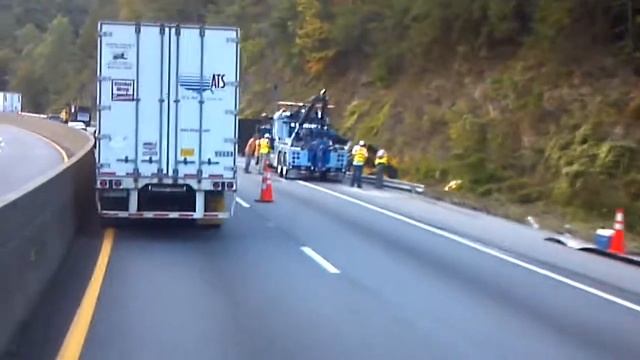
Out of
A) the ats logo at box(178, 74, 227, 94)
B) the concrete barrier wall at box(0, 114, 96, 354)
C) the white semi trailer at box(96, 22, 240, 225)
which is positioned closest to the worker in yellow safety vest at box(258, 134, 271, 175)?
the concrete barrier wall at box(0, 114, 96, 354)

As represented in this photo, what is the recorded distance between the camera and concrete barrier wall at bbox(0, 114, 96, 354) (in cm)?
1021

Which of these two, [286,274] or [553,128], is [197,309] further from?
[553,128]

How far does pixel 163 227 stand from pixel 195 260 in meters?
5.11

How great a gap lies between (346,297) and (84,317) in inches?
130

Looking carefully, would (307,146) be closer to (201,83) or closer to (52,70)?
(201,83)

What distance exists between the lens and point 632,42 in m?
38.5

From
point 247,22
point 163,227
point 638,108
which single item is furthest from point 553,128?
point 247,22

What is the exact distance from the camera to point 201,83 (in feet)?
66.3

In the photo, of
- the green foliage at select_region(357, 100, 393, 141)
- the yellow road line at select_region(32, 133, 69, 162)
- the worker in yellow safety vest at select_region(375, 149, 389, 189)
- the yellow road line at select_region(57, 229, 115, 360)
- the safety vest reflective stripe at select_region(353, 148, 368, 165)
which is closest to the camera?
the yellow road line at select_region(57, 229, 115, 360)

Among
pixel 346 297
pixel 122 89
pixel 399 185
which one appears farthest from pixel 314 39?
pixel 346 297

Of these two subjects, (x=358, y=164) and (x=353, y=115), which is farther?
(x=353, y=115)

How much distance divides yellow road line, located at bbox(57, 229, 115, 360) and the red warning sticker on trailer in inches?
141

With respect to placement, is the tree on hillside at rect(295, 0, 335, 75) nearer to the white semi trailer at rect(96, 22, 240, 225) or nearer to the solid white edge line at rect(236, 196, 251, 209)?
the solid white edge line at rect(236, 196, 251, 209)

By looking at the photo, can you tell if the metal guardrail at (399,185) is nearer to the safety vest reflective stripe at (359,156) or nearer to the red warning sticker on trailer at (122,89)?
the safety vest reflective stripe at (359,156)
